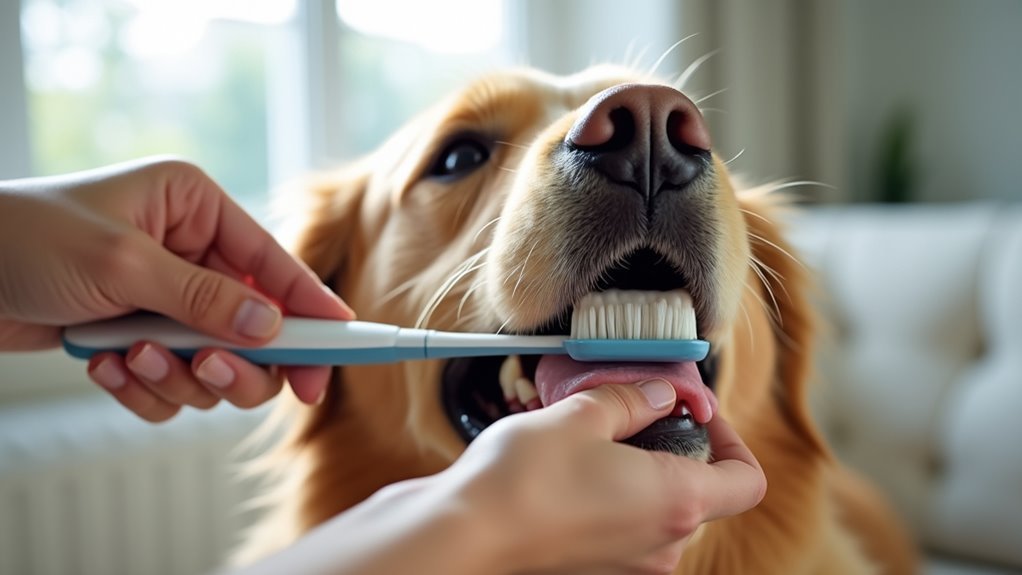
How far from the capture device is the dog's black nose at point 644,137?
2.64 ft

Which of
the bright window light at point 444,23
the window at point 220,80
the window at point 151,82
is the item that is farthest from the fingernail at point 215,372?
the bright window light at point 444,23

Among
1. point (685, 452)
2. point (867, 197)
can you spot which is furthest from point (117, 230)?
point (867, 197)

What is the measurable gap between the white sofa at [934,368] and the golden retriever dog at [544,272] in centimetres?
56

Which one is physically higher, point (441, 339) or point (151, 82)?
point (151, 82)

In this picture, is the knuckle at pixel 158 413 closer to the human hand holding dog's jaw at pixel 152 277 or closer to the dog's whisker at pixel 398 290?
the human hand holding dog's jaw at pixel 152 277

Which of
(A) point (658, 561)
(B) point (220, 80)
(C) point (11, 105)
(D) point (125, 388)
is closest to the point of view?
(A) point (658, 561)

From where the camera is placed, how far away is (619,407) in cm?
68

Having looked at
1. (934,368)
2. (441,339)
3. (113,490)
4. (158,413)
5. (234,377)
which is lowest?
(113,490)

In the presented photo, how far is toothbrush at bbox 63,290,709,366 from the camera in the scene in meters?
0.80

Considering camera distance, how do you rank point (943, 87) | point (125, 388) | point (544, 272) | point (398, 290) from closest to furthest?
point (544, 272), point (125, 388), point (398, 290), point (943, 87)

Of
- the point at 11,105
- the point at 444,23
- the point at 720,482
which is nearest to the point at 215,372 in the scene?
the point at 720,482

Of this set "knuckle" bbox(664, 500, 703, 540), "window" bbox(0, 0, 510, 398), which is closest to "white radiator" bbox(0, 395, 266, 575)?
"window" bbox(0, 0, 510, 398)

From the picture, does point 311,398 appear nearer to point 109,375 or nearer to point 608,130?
point 109,375

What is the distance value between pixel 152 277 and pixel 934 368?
1.93 m
